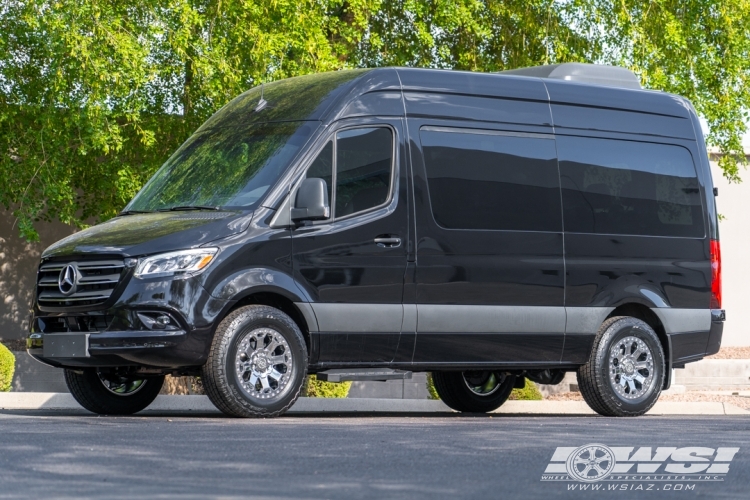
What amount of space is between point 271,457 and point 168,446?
0.78 m

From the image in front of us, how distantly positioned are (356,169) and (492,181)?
135 centimetres

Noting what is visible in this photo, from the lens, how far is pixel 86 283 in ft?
32.9

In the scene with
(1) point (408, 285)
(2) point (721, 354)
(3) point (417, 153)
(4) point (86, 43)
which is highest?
(4) point (86, 43)

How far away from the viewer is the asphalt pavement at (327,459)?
616 cm

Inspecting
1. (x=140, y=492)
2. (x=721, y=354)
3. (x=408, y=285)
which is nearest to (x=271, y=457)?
(x=140, y=492)

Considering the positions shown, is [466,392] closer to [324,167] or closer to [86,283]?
[324,167]

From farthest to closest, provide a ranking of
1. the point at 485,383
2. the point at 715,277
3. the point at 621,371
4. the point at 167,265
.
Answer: the point at 485,383 < the point at 715,277 < the point at 621,371 < the point at 167,265

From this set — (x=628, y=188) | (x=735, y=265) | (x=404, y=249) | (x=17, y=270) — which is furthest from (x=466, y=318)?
(x=735, y=265)

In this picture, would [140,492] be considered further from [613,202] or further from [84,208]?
[84,208]

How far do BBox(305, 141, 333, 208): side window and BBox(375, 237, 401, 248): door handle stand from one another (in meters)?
0.53

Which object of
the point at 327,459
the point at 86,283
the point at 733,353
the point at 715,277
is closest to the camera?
the point at 327,459

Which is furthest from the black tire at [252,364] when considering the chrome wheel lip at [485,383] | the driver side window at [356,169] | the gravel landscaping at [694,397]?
the gravel landscaping at [694,397]

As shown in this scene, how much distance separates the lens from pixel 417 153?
10992 millimetres

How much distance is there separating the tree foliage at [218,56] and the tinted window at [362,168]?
601 cm
